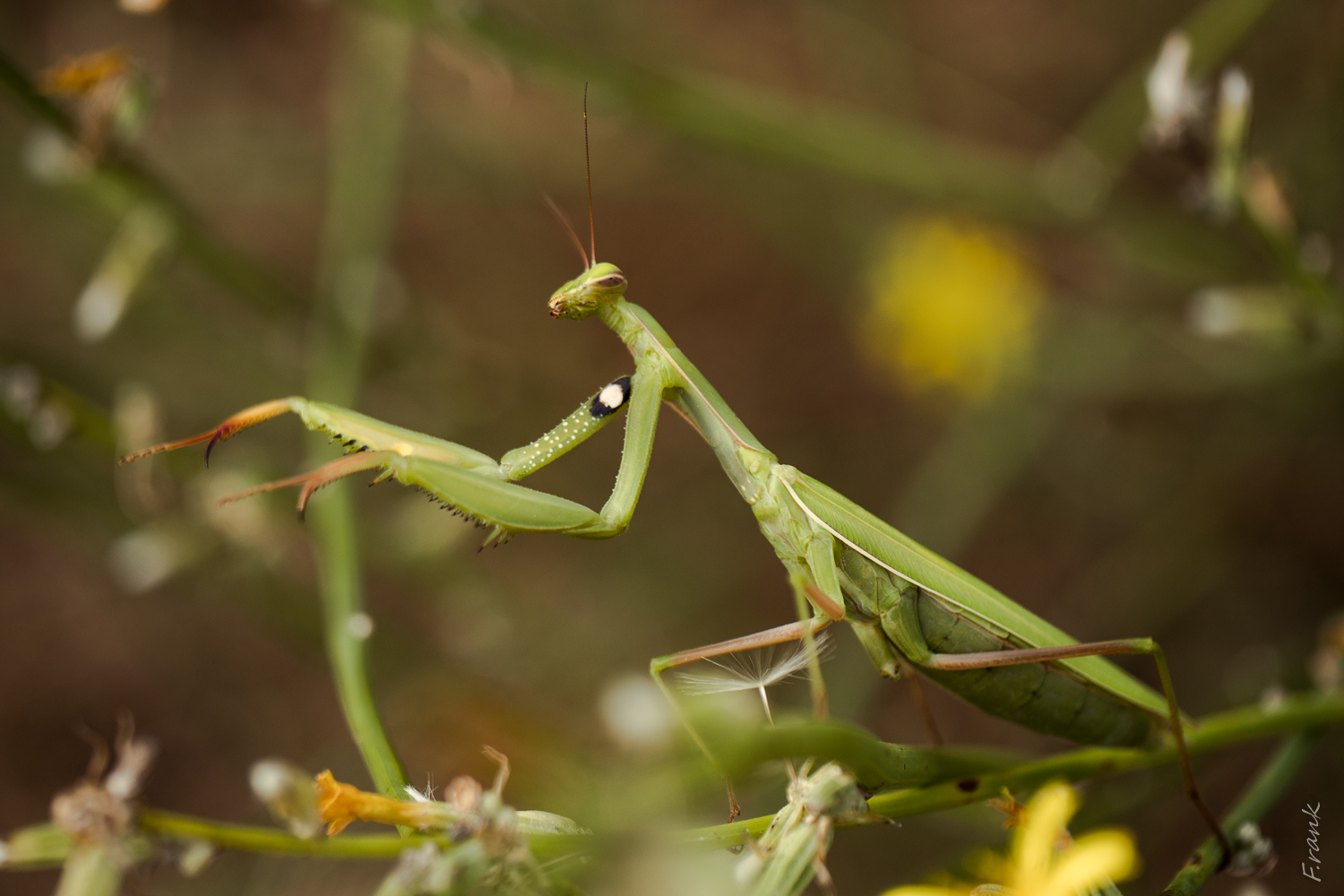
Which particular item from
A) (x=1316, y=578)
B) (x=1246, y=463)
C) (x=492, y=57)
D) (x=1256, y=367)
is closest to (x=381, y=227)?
(x=492, y=57)

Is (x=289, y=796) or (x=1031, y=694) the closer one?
(x=289, y=796)

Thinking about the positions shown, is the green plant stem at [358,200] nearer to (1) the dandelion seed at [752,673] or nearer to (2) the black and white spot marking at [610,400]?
(2) the black and white spot marking at [610,400]

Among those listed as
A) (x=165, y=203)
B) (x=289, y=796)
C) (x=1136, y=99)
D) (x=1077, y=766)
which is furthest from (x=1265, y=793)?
(x=165, y=203)

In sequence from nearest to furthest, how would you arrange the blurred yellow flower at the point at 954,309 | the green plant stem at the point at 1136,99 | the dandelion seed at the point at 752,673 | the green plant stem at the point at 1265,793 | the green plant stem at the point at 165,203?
1. the green plant stem at the point at 1265,793
2. the dandelion seed at the point at 752,673
3. the green plant stem at the point at 165,203
4. the green plant stem at the point at 1136,99
5. the blurred yellow flower at the point at 954,309

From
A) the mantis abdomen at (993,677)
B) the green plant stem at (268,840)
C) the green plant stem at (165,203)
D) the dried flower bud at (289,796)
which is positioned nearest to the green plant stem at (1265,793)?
the mantis abdomen at (993,677)

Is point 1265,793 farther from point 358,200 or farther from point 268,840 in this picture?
point 358,200

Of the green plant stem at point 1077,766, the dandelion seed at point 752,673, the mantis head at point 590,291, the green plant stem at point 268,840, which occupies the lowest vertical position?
the green plant stem at point 1077,766

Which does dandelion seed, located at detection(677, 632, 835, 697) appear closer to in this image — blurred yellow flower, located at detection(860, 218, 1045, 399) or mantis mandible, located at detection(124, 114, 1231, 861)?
mantis mandible, located at detection(124, 114, 1231, 861)
